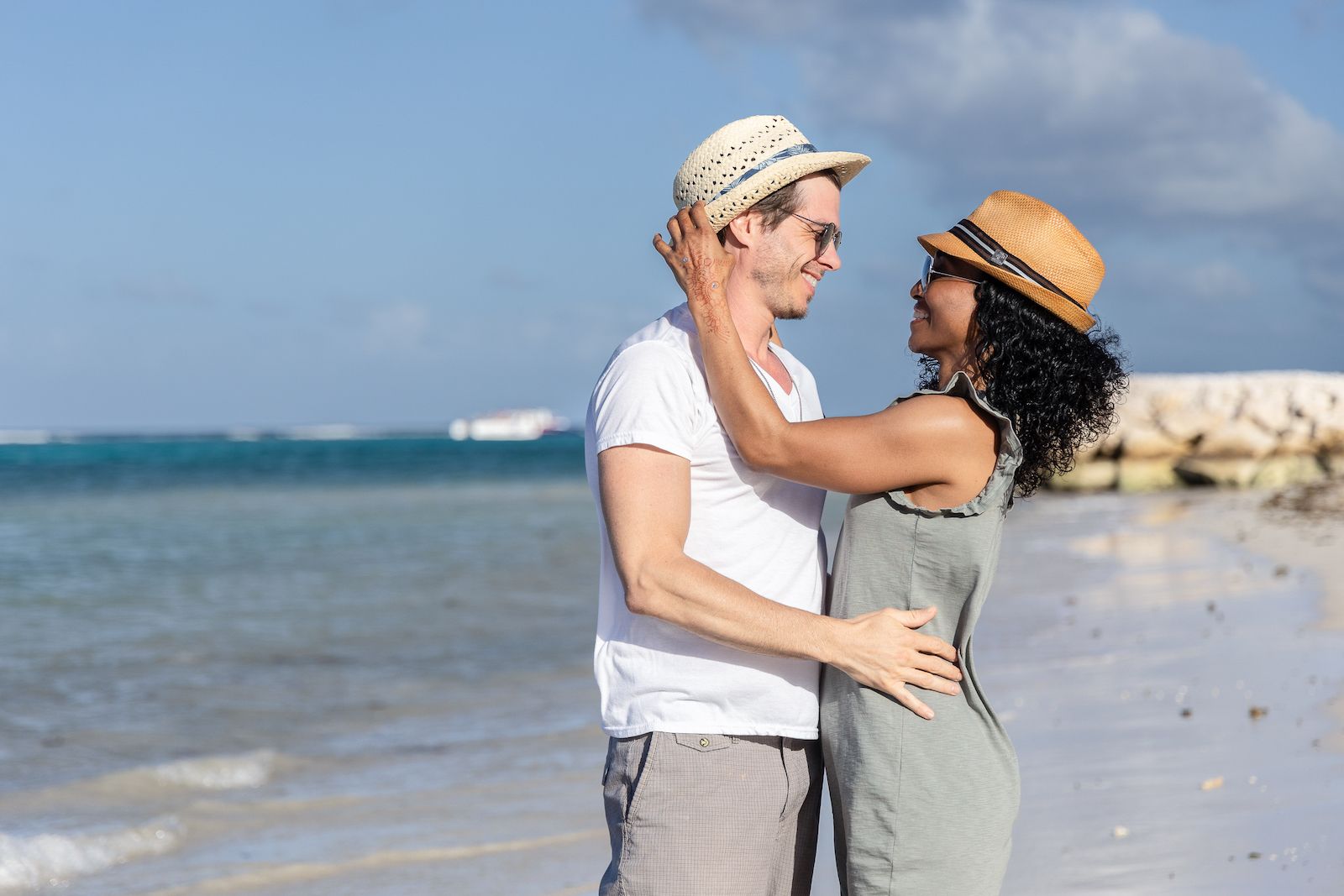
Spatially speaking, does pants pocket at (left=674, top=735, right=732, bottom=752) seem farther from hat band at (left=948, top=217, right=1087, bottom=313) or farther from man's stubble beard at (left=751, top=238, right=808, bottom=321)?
hat band at (left=948, top=217, right=1087, bottom=313)

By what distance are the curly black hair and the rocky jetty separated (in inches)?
761

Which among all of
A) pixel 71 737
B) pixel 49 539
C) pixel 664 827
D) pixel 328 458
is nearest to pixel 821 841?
pixel 664 827

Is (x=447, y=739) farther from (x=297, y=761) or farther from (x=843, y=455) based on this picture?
(x=843, y=455)

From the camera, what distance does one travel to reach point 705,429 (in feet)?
8.04

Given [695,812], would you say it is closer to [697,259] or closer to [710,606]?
[710,606]

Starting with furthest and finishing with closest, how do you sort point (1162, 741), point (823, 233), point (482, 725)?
point (482, 725) < point (1162, 741) < point (823, 233)

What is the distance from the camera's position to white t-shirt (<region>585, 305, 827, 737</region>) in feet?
7.77

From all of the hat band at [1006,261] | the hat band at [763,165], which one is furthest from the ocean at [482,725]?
the hat band at [763,165]

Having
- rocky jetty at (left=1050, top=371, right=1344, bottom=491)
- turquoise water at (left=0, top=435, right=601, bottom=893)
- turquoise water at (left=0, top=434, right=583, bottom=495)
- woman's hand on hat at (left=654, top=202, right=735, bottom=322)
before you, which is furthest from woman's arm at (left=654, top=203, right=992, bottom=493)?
→ turquoise water at (left=0, top=434, right=583, bottom=495)

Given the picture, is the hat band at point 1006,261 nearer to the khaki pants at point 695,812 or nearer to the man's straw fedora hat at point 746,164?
the man's straw fedora hat at point 746,164

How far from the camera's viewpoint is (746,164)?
101 inches

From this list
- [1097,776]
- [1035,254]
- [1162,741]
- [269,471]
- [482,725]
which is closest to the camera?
[1035,254]

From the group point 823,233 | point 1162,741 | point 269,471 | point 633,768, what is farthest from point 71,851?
point 269,471

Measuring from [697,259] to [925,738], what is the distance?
0.98 meters
